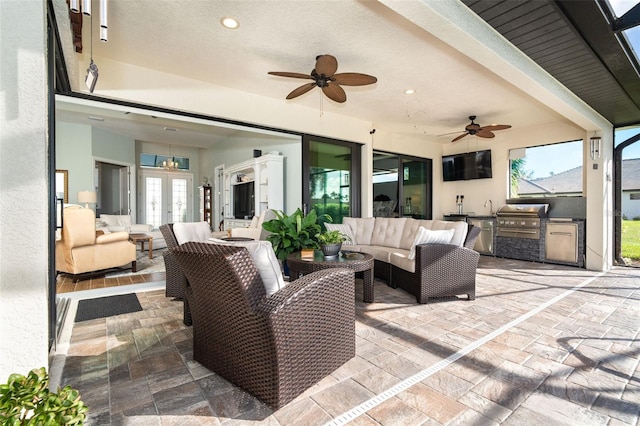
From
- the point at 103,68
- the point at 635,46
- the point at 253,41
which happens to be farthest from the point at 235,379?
the point at 635,46

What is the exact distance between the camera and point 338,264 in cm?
311

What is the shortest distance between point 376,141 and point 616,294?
15.0ft

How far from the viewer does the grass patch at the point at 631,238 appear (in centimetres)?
564

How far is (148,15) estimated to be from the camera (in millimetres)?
2834

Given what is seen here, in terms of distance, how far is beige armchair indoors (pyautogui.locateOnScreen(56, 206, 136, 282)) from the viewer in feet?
14.0

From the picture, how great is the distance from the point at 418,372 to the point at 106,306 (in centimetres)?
328

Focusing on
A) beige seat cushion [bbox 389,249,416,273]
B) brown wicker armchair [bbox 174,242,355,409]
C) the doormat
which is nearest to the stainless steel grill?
beige seat cushion [bbox 389,249,416,273]

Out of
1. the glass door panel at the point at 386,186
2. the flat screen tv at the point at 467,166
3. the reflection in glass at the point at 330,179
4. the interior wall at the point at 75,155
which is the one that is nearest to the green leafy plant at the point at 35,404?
the reflection in glass at the point at 330,179

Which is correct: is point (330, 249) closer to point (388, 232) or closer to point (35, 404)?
point (388, 232)

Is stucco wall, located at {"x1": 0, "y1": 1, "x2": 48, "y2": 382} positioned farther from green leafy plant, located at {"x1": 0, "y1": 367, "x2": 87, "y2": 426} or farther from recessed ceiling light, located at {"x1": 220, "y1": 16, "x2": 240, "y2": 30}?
recessed ceiling light, located at {"x1": 220, "y1": 16, "x2": 240, "y2": 30}

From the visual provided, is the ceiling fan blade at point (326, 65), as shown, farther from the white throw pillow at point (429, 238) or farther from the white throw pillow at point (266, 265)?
the white throw pillow at point (266, 265)

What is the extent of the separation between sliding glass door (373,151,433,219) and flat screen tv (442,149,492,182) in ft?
1.47

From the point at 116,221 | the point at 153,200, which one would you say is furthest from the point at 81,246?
the point at 153,200

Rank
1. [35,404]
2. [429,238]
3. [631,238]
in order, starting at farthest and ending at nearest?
1. [631,238]
2. [429,238]
3. [35,404]
